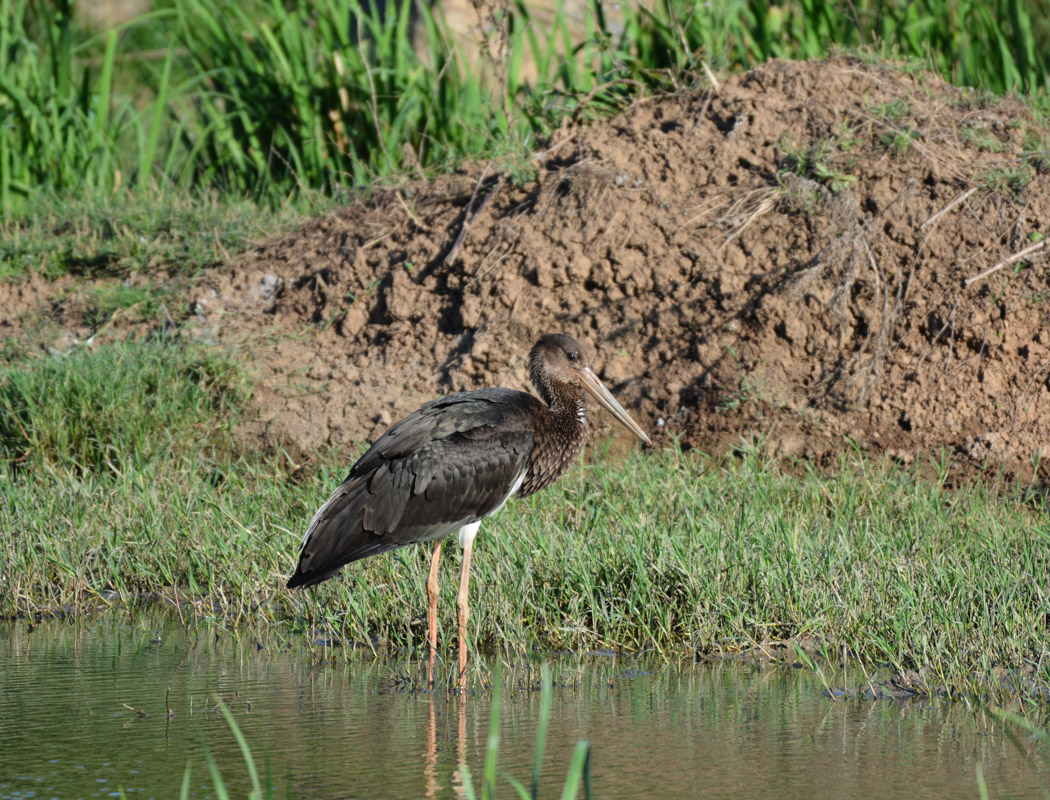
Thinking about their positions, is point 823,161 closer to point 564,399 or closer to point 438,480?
Result: point 564,399

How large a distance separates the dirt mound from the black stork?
193cm

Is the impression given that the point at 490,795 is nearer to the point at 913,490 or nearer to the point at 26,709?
the point at 26,709

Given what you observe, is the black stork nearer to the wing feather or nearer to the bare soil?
the wing feather

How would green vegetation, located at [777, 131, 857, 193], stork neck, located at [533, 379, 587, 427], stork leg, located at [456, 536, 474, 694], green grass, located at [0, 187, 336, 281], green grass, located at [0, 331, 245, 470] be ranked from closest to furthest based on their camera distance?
stork leg, located at [456, 536, 474, 694]
stork neck, located at [533, 379, 587, 427]
green grass, located at [0, 331, 245, 470]
green vegetation, located at [777, 131, 857, 193]
green grass, located at [0, 187, 336, 281]

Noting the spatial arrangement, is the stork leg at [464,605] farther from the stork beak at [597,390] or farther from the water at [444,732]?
the stork beak at [597,390]

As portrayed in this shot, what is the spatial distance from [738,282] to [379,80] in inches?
145

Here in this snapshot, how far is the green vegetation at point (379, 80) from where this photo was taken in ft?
29.8

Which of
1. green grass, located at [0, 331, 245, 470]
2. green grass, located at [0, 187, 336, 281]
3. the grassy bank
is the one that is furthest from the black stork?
green grass, located at [0, 187, 336, 281]

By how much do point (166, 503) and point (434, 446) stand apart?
1743 mm

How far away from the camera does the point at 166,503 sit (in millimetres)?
6453

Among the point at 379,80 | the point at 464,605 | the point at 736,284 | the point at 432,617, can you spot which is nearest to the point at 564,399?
the point at 464,605

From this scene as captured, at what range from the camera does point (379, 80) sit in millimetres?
10062

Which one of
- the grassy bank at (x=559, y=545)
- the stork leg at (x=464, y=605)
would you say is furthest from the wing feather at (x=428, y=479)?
the grassy bank at (x=559, y=545)

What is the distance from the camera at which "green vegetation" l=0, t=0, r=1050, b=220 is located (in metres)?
9.08
